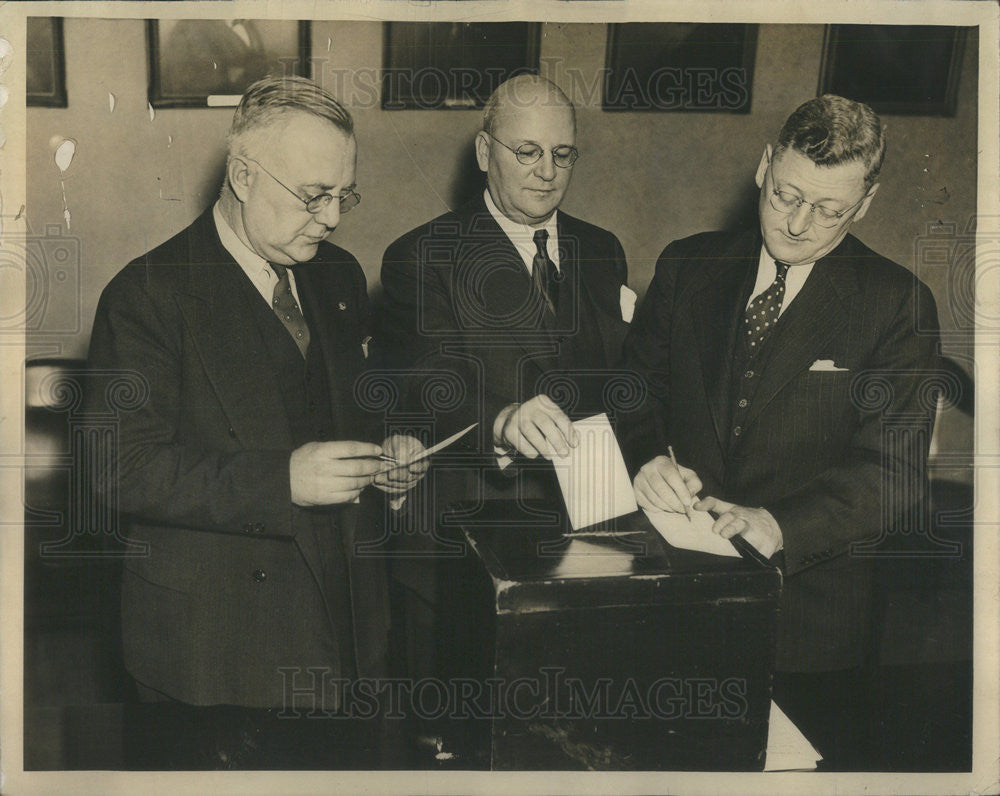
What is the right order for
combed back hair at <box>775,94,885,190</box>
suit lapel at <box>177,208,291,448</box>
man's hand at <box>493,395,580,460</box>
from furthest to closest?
combed back hair at <box>775,94,885,190</box> < suit lapel at <box>177,208,291,448</box> < man's hand at <box>493,395,580,460</box>

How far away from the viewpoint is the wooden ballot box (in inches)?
82.0

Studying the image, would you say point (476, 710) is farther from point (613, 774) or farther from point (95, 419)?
point (95, 419)

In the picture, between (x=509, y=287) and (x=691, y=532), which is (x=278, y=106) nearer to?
(x=509, y=287)

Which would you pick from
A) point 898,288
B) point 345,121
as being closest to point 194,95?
point 345,121

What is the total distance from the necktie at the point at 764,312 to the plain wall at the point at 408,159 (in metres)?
0.21

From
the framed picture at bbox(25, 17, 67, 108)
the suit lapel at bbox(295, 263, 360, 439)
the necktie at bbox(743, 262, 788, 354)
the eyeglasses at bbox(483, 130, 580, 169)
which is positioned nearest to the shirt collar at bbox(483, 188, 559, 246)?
the eyeglasses at bbox(483, 130, 580, 169)

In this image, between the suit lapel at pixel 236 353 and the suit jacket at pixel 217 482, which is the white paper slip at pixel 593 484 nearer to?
the suit jacket at pixel 217 482

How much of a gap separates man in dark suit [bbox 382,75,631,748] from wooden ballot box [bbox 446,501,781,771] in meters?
0.18

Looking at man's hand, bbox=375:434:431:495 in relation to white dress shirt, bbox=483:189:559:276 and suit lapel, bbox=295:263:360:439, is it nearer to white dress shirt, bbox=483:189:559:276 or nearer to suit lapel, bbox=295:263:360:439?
suit lapel, bbox=295:263:360:439

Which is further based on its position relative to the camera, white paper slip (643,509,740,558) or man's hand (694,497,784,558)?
man's hand (694,497,784,558)

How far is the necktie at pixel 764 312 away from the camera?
256cm

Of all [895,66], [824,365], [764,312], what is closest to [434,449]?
[764,312]

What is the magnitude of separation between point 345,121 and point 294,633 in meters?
1.37

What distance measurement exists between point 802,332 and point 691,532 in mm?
664
